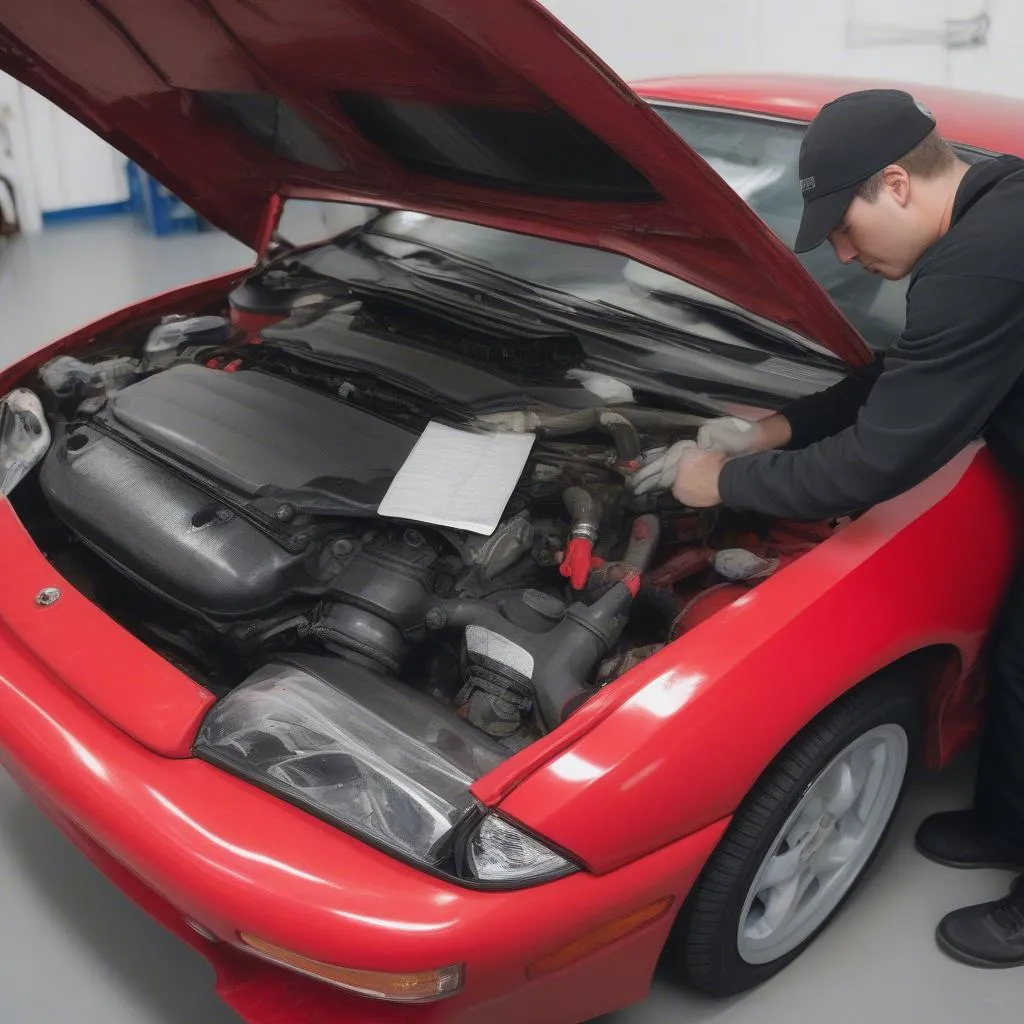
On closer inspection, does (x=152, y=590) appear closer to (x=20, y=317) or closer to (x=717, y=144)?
(x=717, y=144)

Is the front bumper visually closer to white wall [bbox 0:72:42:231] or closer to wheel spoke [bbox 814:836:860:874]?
wheel spoke [bbox 814:836:860:874]

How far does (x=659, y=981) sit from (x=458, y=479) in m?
0.87

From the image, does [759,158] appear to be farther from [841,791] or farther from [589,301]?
[841,791]

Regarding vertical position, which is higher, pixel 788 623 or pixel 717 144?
pixel 717 144

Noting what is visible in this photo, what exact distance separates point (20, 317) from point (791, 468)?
4.09m

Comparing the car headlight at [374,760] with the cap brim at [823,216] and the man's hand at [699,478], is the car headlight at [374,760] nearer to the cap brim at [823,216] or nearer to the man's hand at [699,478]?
the man's hand at [699,478]

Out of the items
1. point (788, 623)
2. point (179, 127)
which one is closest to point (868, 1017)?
point (788, 623)

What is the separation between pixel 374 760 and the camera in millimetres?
1198

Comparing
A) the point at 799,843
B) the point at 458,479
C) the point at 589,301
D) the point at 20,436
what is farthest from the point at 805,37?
the point at 799,843

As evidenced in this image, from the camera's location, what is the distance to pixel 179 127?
1.98m

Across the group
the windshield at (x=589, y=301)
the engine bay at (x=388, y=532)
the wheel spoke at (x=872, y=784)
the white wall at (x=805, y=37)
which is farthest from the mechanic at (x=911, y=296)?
the white wall at (x=805, y=37)

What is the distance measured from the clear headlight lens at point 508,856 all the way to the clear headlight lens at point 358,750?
29mm

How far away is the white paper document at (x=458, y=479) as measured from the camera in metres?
1.47

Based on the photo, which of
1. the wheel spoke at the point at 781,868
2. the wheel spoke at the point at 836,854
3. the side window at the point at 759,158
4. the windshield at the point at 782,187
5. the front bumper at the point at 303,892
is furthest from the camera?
the side window at the point at 759,158
